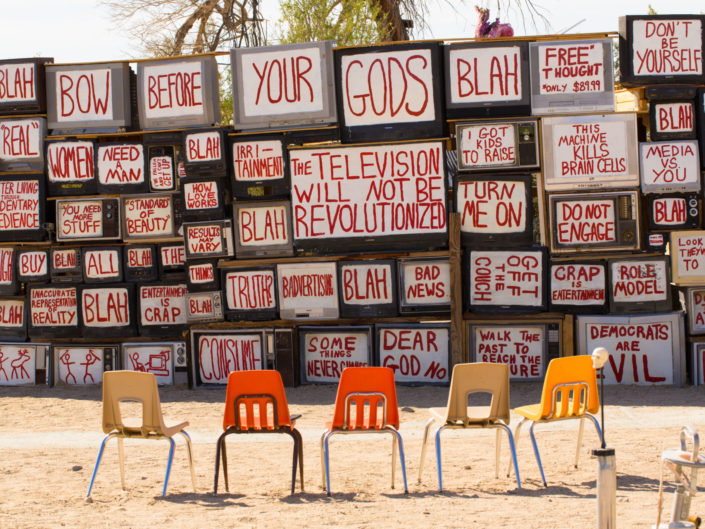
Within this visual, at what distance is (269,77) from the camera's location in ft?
Result: 41.5

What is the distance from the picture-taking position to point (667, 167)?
12172 millimetres

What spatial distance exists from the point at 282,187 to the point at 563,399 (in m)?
6.26

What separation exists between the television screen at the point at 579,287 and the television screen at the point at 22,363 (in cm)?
738

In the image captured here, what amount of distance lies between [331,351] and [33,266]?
466 centimetres

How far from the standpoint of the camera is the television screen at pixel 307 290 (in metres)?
12.8

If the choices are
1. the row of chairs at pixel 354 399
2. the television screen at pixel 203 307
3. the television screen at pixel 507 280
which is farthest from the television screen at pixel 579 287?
the row of chairs at pixel 354 399

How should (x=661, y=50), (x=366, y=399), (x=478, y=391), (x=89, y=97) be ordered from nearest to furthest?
1. (x=478, y=391)
2. (x=366, y=399)
3. (x=661, y=50)
4. (x=89, y=97)

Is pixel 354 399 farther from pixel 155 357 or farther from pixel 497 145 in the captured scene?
pixel 155 357

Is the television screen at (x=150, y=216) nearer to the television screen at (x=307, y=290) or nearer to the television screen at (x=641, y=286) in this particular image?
the television screen at (x=307, y=290)

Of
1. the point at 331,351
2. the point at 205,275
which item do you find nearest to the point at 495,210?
the point at 331,351

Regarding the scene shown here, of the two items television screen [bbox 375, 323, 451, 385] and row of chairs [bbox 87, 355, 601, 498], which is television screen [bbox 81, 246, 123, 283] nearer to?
television screen [bbox 375, 323, 451, 385]

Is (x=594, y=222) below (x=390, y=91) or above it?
below

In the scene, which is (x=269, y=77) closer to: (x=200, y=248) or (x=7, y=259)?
(x=200, y=248)

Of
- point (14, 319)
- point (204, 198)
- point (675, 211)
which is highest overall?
point (204, 198)
